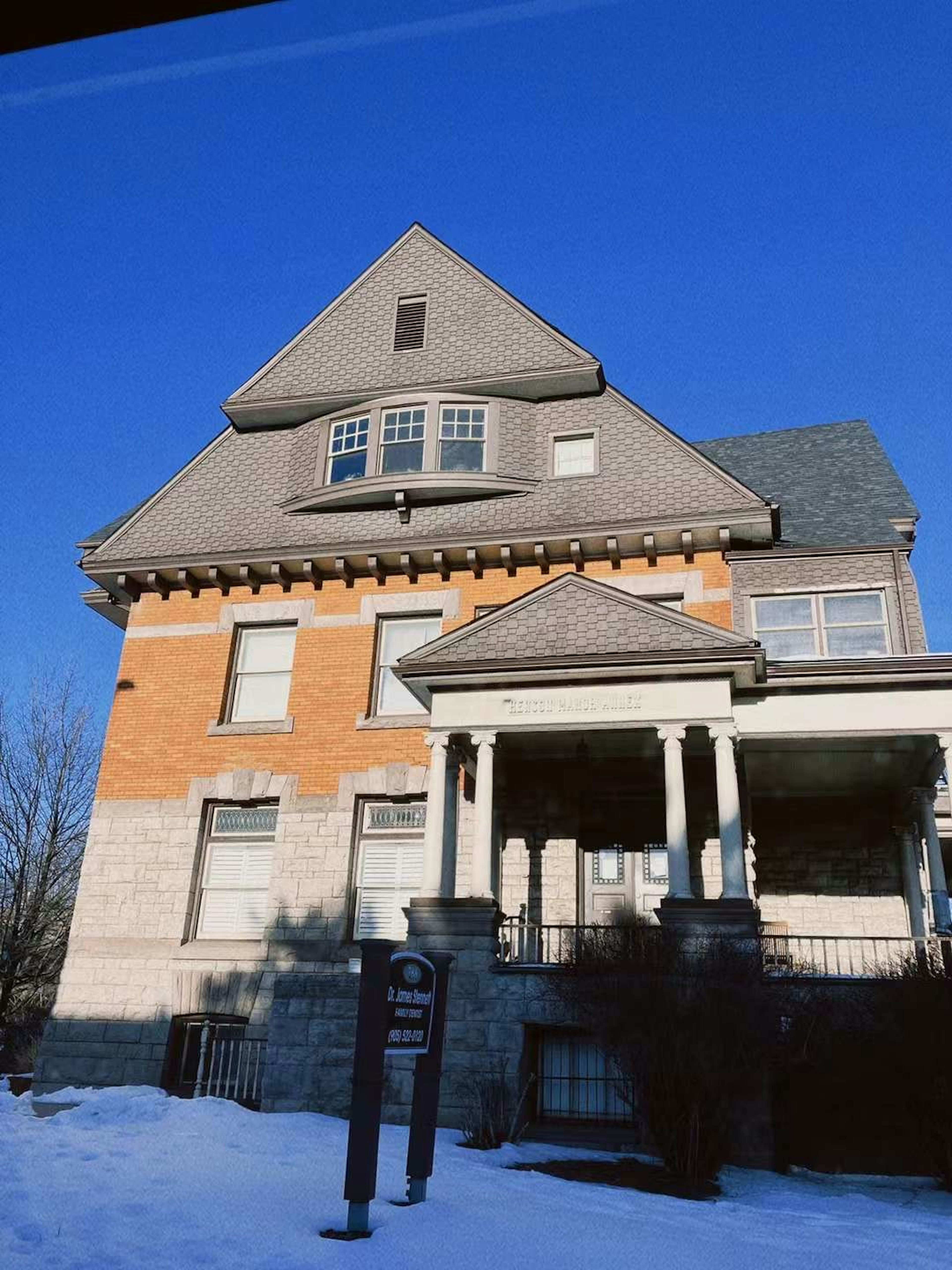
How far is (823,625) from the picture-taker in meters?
17.7

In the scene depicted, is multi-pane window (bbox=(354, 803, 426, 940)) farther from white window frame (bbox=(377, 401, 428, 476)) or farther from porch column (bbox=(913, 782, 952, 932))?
porch column (bbox=(913, 782, 952, 932))

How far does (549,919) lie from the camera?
16.1 m

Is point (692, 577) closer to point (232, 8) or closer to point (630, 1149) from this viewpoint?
point (630, 1149)

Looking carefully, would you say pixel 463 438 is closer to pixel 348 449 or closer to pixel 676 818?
pixel 348 449

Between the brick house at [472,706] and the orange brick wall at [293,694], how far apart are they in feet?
0.19

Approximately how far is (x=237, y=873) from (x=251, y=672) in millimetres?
3820

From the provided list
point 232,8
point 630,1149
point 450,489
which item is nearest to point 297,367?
point 450,489

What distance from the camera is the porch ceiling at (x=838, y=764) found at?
48.8 ft

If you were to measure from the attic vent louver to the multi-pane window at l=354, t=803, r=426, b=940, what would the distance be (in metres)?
9.80

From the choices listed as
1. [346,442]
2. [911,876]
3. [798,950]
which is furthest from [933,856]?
[346,442]

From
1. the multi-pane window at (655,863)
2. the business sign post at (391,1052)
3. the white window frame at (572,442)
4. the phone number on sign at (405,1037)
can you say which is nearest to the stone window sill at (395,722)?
the multi-pane window at (655,863)

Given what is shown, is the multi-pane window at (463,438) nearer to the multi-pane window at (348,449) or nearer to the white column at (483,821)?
the multi-pane window at (348,449)

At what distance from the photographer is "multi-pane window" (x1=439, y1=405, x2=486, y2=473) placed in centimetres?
1981

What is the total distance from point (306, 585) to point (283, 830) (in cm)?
485
